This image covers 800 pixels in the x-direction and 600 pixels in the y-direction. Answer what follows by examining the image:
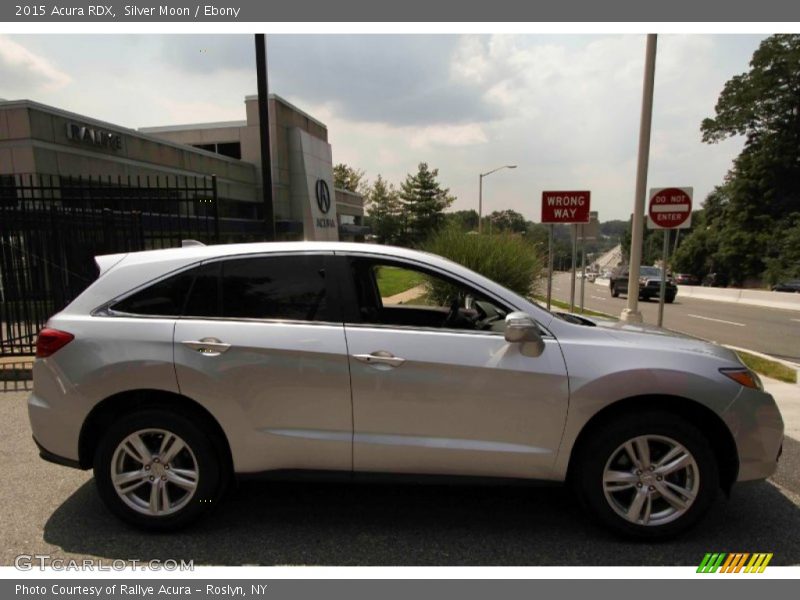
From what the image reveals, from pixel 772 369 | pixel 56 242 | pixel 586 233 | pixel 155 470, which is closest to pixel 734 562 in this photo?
pixel 155 470

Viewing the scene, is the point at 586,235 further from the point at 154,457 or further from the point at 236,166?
the point at 236,166

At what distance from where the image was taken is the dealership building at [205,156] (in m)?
13.9

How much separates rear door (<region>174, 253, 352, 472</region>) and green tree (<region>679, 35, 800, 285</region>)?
46.5 meters

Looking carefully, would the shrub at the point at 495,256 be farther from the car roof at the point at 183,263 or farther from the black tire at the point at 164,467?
the black tire at the point at 164,467

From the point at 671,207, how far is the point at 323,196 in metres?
19.6

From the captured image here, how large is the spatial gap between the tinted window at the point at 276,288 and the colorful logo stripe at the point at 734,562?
254cm

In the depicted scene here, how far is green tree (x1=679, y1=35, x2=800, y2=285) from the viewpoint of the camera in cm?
4153

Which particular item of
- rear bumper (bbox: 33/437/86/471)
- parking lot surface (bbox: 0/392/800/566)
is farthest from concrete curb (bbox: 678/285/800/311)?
rear bumper (bbox: 33/437/86/471)

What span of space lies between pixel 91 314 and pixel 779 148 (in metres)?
53.9

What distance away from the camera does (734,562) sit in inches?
106

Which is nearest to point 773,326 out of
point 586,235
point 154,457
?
point 586,235

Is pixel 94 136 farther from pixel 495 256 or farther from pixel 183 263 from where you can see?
pixel 183 263

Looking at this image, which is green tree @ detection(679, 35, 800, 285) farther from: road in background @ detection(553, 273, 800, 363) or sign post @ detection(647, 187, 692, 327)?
sign post @ detection(647, 187, 692, 327)

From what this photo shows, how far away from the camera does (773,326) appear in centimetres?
1456
